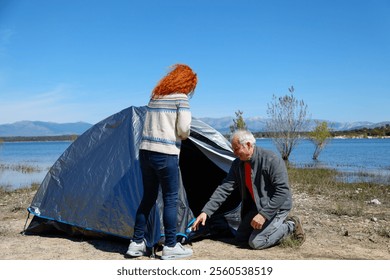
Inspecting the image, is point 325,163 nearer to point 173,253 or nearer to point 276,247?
point 276,247

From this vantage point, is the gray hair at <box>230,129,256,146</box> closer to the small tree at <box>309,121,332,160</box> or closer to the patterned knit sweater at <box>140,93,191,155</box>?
the patterned knit sweater at <box>140,93,191,155</box>

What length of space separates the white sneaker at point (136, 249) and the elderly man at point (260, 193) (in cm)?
62

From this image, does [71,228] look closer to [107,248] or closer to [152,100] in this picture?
[107,248]

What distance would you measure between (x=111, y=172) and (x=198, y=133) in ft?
4.09

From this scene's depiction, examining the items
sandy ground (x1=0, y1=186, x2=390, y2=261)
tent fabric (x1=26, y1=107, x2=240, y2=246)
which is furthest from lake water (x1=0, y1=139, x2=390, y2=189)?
tent fabric (x1=26, y1=107, x2=240, y2=246)

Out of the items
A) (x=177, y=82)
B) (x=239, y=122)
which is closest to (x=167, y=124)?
(x=177, y=82)

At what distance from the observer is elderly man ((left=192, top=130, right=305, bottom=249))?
4879 mm

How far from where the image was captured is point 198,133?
5840 mm

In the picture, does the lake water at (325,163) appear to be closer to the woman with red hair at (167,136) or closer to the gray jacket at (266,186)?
the gray jacket at (266,186)

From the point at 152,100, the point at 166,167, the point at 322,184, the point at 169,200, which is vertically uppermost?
the point at 152,100

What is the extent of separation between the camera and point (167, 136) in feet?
14.4

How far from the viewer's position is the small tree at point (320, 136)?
91.7 feet

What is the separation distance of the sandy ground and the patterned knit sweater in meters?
1.28
